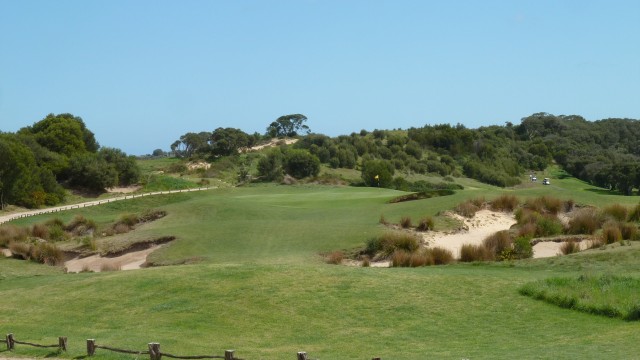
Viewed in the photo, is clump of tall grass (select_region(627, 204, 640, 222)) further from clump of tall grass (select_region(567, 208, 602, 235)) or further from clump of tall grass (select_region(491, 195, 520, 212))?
clump of tall grass (select_region(491, 195, 520, 212))

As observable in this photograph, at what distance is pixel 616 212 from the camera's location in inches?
1399

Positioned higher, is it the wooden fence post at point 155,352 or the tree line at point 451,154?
the tree line at point 451,154

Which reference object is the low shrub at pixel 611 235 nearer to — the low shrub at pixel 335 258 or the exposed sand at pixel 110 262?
the low shrub at pixel 335 258

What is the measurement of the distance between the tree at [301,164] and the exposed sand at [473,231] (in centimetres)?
4562

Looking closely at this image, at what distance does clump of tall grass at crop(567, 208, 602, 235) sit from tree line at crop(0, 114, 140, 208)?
48.4 m

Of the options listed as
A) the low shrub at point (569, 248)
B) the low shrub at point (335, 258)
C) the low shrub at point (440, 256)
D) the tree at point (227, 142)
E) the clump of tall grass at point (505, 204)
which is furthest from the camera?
the tree at point (227, 142)

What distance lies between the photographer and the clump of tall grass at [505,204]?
41344 millimetres

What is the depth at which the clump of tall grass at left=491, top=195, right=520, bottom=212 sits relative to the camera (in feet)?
136

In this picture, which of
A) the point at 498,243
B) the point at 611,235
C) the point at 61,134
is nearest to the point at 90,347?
the point at 498,243

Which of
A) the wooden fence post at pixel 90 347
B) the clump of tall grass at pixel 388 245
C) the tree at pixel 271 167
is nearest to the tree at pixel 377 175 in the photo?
the tree at pixel 271 167

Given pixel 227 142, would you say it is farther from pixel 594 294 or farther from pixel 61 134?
pixel 594 294

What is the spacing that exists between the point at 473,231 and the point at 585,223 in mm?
5600

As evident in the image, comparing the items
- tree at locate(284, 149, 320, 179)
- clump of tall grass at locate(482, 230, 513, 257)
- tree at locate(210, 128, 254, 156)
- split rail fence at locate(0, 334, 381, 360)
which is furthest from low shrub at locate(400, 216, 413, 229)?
tree at locate(210, 128, 254, 156)

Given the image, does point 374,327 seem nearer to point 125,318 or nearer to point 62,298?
point 125,318
